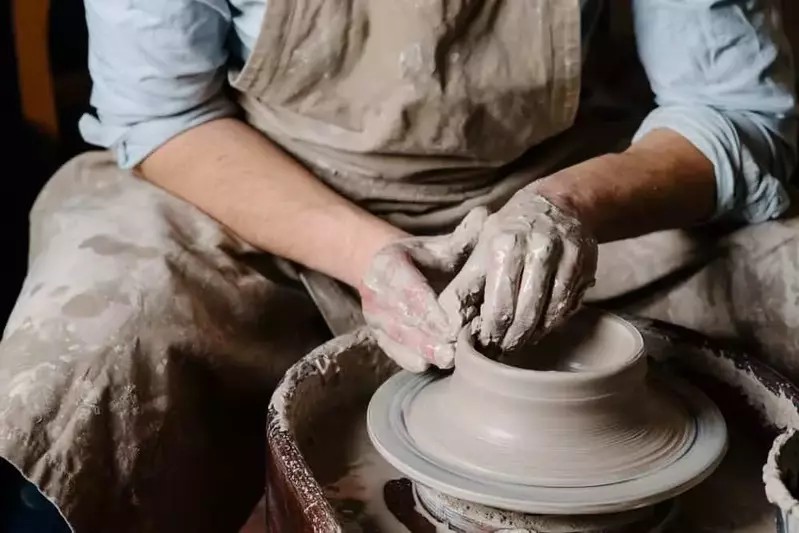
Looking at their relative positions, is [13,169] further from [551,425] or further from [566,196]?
[551,425]

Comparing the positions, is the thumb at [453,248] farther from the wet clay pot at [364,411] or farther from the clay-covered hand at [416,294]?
the wet clay pot at [364,411]

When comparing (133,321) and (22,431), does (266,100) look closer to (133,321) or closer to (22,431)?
(133,321)

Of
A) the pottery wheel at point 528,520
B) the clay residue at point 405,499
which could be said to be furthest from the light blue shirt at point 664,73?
the pottery wheel at point 528,520

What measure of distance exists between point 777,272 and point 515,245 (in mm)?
456

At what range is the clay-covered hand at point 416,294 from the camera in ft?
3.33

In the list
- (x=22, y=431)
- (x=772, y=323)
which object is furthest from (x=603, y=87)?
(x=22, y=431)

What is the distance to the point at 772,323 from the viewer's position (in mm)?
1288

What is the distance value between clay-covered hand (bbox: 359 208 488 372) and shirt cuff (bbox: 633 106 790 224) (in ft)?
1.25

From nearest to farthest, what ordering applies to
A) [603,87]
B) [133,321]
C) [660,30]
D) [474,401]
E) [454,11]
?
[474,401] → [133,321] → [454,11] → [660,30] → [603,87]

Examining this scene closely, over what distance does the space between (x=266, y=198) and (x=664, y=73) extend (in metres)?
0.54

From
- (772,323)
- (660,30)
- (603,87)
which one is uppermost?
(660,30)

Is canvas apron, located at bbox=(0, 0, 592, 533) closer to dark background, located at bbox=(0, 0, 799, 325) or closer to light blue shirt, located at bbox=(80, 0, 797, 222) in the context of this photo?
light blue shirt, located at bbox=(80, 0, 797, 222)

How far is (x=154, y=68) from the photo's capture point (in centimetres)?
131

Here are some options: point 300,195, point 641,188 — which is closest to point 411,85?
point 300,195
